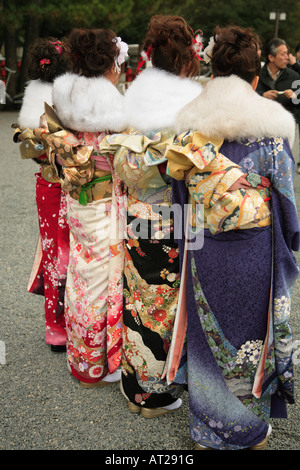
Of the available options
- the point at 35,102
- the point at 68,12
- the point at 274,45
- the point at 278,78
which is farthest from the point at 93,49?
the point at 68,12

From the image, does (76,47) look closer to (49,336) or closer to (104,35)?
(104,35)

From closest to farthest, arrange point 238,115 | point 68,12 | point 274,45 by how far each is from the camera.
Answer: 1. point 238,115
2. point 274,45
3. point 68,12

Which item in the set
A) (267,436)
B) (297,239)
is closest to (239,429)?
(267,436)

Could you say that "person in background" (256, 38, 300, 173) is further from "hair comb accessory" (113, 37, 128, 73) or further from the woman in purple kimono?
the woman in purple kimono

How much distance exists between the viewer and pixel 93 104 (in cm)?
221

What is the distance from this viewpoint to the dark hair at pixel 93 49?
7.14 ft

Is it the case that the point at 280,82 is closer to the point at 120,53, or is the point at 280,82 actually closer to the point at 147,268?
the point at 120,53

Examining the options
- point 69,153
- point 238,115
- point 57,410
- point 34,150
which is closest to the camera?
point 238,115

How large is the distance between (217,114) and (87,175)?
28.8 inches

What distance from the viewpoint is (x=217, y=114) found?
177 cm

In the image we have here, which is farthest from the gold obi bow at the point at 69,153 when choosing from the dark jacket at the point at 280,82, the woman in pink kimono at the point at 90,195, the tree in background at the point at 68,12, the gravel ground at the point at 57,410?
the tree in background at the point at 68,12

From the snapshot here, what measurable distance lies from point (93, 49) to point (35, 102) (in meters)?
0.64

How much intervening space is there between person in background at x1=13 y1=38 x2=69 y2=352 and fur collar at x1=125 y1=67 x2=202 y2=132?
0.74 meters

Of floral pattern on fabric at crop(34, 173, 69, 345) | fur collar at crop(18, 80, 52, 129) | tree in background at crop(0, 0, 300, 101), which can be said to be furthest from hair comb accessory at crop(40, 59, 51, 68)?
tree in background at crop(0, 0, 300, 101)
